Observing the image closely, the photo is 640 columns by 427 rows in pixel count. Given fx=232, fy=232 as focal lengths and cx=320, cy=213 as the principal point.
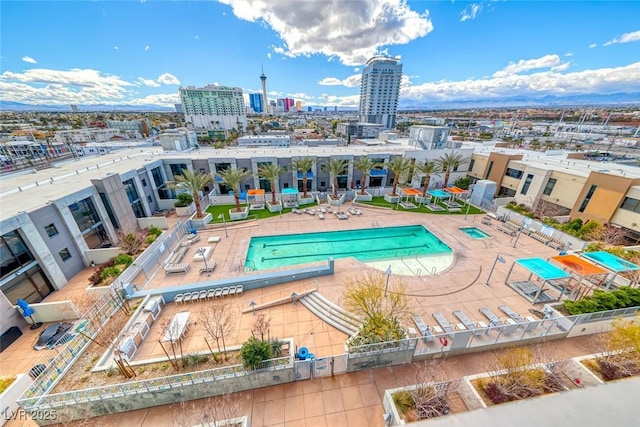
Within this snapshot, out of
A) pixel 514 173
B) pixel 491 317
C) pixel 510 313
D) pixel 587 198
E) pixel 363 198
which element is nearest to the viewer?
pixel 491 317

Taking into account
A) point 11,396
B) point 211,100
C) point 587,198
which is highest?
point 211,100

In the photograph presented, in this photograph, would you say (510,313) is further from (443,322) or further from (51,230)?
(51,230)

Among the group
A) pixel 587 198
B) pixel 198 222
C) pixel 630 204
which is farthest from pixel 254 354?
pixel 587 198

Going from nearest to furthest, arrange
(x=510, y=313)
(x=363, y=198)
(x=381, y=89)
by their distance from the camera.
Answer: (x=510, y=313) < (x=363, y=198) < (x=381, y=89)

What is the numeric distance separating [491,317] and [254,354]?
13.4 m

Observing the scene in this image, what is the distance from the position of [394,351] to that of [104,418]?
12.9m

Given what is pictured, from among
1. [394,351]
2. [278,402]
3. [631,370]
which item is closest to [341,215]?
[394,351]

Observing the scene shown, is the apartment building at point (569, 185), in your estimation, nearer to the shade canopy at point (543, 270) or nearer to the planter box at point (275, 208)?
the shade canopy at point (543, 270)

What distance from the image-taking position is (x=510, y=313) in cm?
1402

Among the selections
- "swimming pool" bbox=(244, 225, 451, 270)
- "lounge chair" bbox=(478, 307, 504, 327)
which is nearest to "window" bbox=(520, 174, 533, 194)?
"swimming pool" bbox=(244, 225, 451, 270)

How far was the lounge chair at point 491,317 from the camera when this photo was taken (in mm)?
13352

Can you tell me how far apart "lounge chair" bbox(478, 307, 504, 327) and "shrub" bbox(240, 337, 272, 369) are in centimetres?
1256

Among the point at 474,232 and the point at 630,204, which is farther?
the point at 474,232

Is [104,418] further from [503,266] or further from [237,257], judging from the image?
[503,266]
